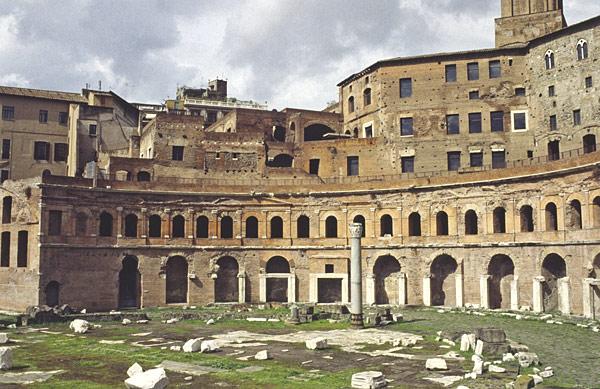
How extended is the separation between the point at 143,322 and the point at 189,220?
1089 centimetres

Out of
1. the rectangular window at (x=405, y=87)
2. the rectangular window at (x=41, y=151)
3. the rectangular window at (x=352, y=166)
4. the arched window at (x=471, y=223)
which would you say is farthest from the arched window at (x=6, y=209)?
the arched window at (x=471, y=223)

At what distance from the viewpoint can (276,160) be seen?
47438 mm

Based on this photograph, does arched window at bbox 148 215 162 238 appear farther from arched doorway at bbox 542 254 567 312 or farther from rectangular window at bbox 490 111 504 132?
rectangular window at bbox 490 111 504 132

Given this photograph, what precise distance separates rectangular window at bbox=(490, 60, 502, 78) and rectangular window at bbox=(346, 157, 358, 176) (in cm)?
1140

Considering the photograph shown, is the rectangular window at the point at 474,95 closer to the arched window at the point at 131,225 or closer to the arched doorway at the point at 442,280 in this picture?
the arched doorway at the point at 442,280

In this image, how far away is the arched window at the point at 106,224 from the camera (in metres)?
39.1

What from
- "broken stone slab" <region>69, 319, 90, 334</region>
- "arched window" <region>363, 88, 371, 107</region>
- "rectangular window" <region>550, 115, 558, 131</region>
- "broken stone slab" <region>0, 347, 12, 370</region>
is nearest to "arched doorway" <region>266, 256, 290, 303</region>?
"arched window" <region>363, 88, 371, 107</region>

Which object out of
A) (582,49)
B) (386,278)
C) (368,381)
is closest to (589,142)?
(582,49)

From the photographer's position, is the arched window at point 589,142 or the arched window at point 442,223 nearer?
the arched window at point 589,142

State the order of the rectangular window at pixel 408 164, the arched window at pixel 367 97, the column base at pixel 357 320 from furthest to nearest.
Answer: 1. the arched window at pixel 367 97
2. the rectangular window at pixel 408 164
3. the column base at pixel 357 320

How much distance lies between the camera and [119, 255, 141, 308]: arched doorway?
39.7 meters

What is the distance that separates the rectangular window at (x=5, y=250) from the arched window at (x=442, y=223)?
26443mm

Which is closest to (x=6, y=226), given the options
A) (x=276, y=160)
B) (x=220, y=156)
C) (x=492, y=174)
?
(x=220, y=156)

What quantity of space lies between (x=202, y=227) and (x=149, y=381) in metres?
27.9
